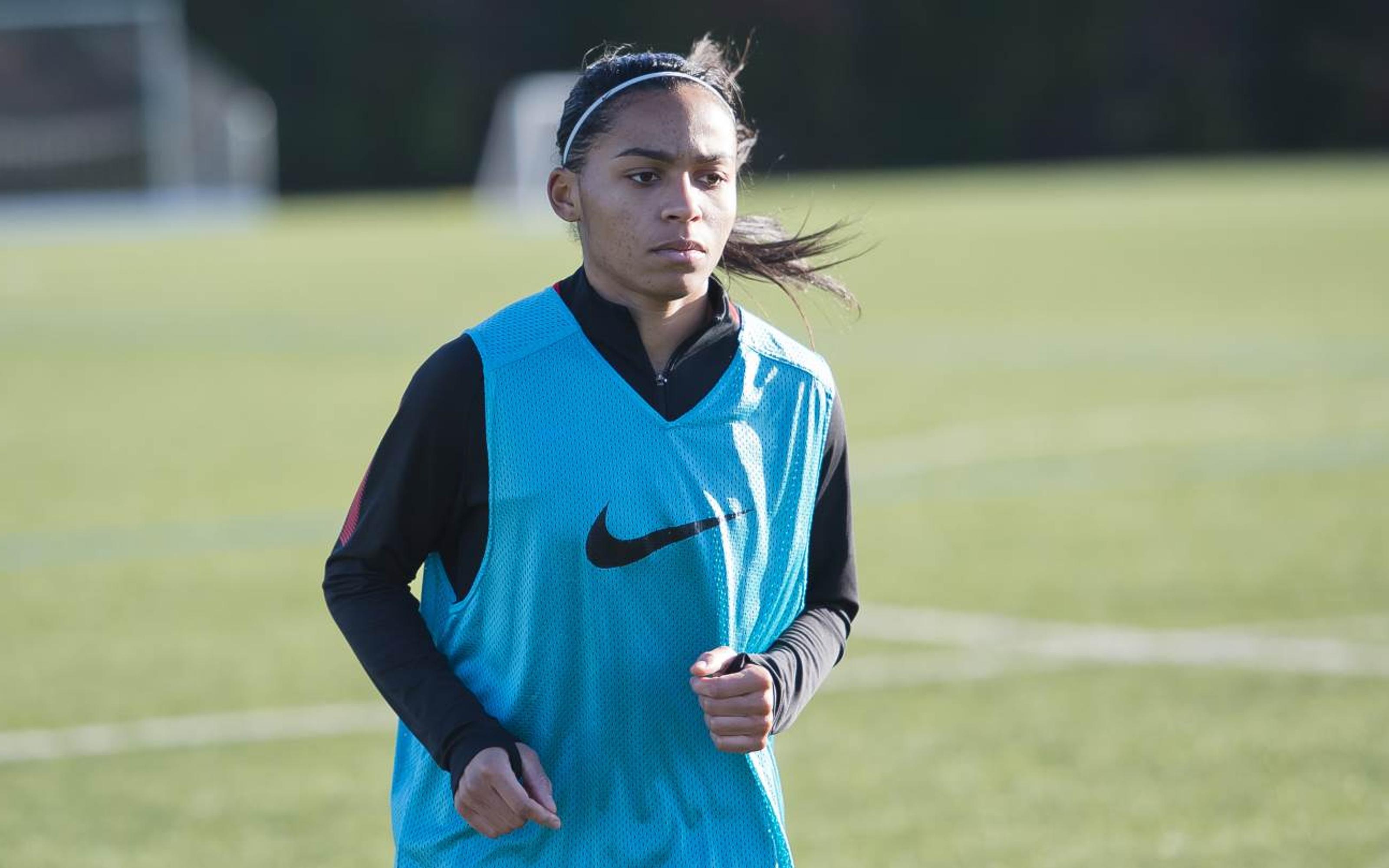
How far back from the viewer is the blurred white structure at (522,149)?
3509 cm

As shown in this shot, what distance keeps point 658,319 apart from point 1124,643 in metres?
3.85

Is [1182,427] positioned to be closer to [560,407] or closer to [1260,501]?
[1260,501]

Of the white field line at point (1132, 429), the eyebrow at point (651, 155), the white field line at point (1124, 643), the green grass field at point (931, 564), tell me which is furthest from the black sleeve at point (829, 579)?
the white field line at point (1132, 429)

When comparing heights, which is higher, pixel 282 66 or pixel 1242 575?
pixel 1242 575

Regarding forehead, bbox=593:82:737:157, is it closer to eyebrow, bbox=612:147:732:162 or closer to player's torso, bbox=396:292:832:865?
eyebrow, bbox=612:147:732:162

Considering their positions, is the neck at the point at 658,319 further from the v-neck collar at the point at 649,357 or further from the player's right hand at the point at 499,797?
the player's right hand at the point at 499,797

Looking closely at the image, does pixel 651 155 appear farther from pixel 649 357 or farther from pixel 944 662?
pixel 944 662

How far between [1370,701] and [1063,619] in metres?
1.33

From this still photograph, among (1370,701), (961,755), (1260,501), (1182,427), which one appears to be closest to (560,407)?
(961,755)

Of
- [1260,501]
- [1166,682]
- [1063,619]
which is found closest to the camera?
[1166,682]

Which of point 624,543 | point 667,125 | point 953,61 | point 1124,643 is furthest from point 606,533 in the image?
point 953,61

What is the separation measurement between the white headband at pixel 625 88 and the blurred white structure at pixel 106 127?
32995 mm

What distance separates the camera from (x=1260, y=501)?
8906mm

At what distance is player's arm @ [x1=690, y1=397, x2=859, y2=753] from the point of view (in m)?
2.89
